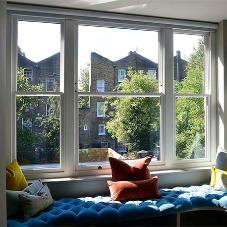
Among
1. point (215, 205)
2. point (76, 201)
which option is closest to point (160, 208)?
point (215, 205)

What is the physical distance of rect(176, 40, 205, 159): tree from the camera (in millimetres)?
4008

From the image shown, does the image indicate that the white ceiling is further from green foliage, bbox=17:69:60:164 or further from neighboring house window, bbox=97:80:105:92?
green foliage, bbox=17:69:60:164

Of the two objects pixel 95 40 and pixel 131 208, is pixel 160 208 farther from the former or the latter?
pixel 95 40

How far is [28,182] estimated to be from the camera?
10.4 ft

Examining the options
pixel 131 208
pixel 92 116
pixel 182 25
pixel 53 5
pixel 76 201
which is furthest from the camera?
pixel 182 25

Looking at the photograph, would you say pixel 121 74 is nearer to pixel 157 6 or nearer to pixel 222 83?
pixel 157 6

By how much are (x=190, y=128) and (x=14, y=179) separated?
8.44 feet

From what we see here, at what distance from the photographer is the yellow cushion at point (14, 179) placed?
286cm

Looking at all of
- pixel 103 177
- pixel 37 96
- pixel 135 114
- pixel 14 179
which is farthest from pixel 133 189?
pixel 37 96

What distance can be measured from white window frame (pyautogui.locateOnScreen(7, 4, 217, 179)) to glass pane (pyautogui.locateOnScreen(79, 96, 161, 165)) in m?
0.08

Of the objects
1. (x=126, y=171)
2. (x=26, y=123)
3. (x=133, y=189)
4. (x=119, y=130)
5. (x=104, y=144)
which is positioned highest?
(x=26, y=123)

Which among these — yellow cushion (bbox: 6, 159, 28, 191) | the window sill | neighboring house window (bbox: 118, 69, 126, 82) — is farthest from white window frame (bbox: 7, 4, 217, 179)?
yellow cushion (bbox: 6, 159, 28, 191)

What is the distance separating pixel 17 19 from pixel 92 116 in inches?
60.6

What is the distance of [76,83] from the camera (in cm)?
353
